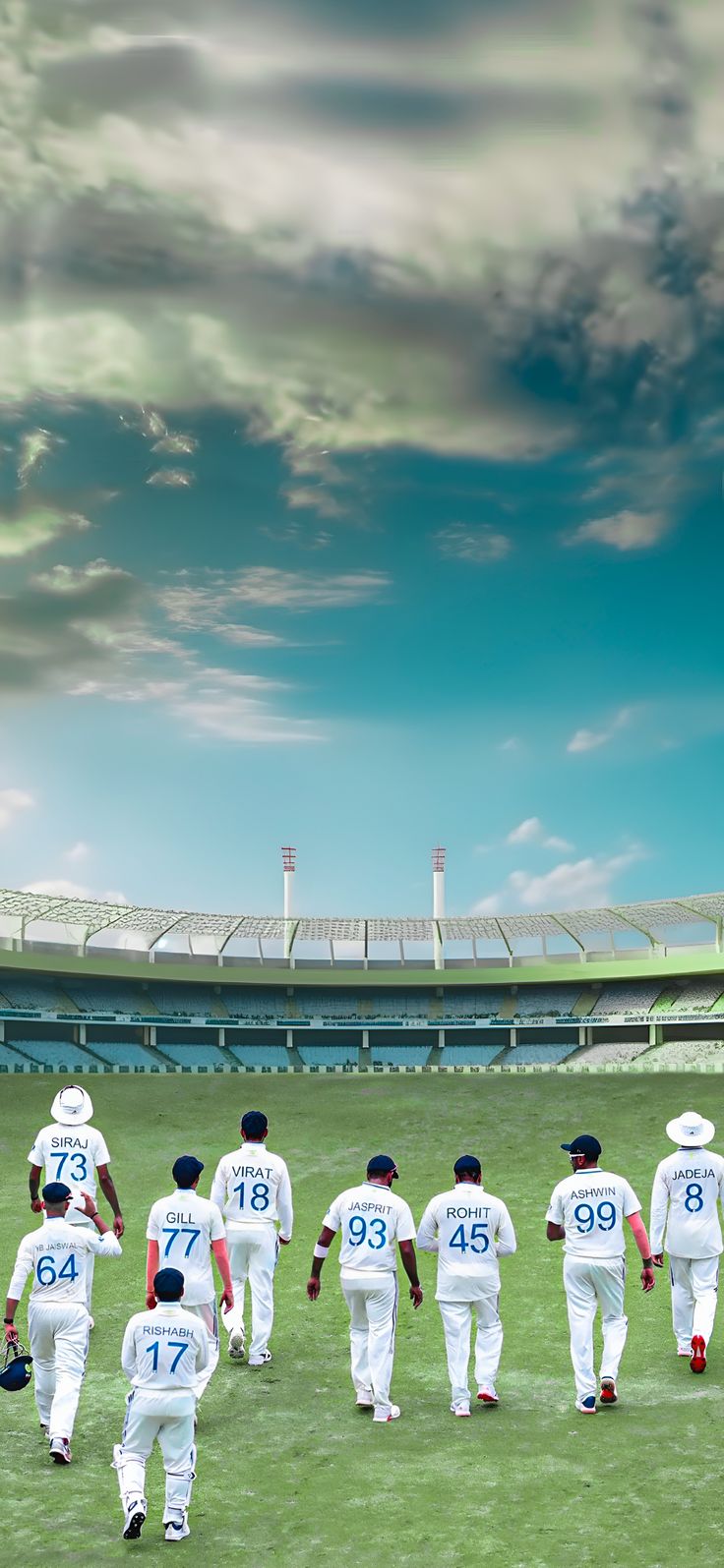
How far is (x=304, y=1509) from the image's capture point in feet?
27.3

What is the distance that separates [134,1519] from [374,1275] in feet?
10.5

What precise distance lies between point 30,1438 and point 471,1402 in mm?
3682

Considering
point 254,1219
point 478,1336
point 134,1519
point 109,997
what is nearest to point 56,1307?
point 134,1519

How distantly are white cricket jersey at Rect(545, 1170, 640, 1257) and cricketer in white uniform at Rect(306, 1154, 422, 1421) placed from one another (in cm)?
132

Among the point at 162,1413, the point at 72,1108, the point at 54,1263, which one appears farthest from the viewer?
the point at 72,1108

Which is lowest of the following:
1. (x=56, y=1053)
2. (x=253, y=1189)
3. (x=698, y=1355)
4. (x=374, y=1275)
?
(x=698, y=1355)

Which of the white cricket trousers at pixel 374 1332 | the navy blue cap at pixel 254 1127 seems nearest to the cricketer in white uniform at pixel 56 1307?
the white cricket trousers at pixel 374 1332

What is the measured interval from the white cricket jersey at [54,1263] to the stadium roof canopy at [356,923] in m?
49.8

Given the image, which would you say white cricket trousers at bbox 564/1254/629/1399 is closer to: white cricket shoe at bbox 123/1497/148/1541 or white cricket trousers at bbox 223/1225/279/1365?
white cricket trousers at bbox 223/1225/279/1365

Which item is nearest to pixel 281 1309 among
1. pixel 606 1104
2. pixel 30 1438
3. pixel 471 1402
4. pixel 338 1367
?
pixel 338 1367

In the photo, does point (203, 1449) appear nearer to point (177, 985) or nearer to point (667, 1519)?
point (667, 1519)

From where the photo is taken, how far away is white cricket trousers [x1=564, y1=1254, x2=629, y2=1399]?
10.8m

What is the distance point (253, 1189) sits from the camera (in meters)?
12.3

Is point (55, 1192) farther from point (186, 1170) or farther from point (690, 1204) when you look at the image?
point (690, 1204)
